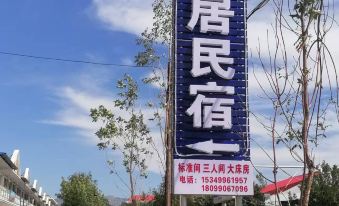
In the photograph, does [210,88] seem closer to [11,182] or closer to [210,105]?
[210,105]

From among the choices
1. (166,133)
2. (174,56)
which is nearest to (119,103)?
(166,133)

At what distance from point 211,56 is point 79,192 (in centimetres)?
4858

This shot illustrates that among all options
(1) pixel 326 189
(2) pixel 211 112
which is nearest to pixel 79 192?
(1) pixel 326 189

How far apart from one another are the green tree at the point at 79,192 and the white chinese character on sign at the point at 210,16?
47899 millimetres

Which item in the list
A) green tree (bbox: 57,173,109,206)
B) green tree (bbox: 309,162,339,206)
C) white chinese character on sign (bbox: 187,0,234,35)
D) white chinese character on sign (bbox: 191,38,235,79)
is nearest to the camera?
white chinese character on sign (bbox: 191,38,235,79)

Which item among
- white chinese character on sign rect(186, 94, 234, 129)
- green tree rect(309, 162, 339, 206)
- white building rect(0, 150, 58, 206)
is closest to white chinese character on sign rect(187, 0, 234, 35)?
white chinese character on sign rect(186, 94, 234, 129)

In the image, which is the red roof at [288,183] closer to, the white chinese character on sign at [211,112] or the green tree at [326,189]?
the white chinese character on sign at [211,112]

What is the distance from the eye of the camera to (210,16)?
31.2ft

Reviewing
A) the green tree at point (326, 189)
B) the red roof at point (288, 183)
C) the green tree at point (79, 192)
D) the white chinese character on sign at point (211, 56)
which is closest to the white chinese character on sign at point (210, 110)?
the white chinese character on sign at point (211, 56)

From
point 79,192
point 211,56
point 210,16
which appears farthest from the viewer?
point 79,192

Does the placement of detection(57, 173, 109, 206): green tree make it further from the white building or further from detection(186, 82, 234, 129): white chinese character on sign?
detection(186, 82, 234, 129): white chinese character on sign

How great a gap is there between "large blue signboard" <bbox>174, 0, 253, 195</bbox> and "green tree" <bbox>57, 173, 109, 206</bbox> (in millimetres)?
47668

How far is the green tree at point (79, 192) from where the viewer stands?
55594 millimetres

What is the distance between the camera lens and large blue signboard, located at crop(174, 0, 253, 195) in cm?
917
